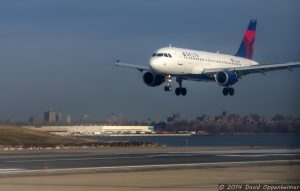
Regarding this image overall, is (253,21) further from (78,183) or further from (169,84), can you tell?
(78,183)

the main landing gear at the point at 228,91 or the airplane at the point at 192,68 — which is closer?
the airplane at the point at 192,68

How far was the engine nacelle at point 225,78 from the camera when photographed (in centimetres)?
8950

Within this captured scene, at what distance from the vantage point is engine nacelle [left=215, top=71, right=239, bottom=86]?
294ft

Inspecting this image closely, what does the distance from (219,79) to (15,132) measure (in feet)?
150

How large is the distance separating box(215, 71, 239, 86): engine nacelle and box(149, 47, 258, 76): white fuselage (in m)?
2.05

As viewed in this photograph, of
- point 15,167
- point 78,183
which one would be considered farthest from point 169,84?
point 78,183

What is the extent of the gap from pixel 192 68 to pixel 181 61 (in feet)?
7.81

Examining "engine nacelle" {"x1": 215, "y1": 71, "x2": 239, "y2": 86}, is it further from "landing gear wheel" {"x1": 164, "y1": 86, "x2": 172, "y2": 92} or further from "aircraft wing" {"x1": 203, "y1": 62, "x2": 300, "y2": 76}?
"landing gear wheel" {"x1": 164, "y1": 86, "x2": 172, "y2": 92}

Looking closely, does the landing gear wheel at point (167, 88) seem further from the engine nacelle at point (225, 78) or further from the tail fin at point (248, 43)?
the tail fin at point (248, 43)

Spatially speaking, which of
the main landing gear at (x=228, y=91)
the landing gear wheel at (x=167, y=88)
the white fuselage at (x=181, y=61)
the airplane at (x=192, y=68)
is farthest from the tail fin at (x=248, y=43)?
the landing gear wheel at (x=167, y=88)

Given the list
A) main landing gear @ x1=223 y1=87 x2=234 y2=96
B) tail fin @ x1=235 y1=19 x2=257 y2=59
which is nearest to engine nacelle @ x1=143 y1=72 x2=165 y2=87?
main landing gear @ x1=223 y1=87 x2=234 y2=96

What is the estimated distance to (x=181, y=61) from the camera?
86500 mm

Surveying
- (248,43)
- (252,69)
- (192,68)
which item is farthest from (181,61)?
(248,43)

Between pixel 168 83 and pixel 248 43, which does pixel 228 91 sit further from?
pixel 248 43
